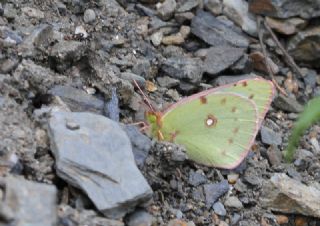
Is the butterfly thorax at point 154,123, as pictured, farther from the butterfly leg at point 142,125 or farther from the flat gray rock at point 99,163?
the flat gray rock at point 99,163

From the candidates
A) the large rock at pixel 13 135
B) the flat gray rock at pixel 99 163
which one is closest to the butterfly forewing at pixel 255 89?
the flat gray rock at pixel 99 163

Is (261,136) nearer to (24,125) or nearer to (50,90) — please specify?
(50,90)

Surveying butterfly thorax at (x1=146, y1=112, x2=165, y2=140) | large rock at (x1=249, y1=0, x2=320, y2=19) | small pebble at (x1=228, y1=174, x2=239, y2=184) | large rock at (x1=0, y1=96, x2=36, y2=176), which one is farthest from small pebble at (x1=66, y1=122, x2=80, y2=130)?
large rock at (x1=249, y1=0, x2=320, y2=19)

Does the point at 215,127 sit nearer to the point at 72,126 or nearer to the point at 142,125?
the point at 142,125

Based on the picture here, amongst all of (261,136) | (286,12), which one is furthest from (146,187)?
(286,12)

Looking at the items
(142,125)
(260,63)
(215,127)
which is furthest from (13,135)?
(260,63)

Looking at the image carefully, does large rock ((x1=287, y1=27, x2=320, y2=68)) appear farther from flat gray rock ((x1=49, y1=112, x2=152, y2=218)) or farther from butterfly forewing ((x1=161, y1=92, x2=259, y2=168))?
flat gray rock ((x1=49, y1=112, x2=152, y2=218))
